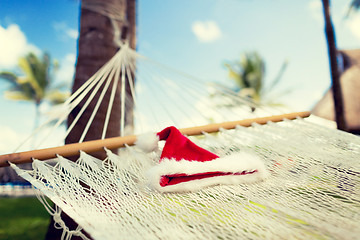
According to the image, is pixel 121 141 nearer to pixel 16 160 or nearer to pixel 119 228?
pixel 16 160

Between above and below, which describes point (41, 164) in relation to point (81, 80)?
below

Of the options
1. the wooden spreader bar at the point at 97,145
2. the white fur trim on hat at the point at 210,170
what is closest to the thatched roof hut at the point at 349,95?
the wooden spreader bar at the point at 97,145

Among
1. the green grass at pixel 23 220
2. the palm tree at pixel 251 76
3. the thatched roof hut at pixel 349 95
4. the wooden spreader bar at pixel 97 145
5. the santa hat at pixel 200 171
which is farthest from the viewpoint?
the palm tree at pixel 251 76

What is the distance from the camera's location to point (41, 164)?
657 mm

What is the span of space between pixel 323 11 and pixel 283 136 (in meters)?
3.00

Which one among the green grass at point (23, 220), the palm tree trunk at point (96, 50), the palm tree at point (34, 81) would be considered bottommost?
the green grass at point (23, 220)

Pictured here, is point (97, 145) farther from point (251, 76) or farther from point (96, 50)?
point (251, 76)

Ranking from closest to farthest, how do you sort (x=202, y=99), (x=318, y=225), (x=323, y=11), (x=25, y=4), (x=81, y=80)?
1. (x=318, y=225)
2. (x=81, y=80)
3. (x=202, y=99)
4. (x=323, y=11)
5. (x=25, y=4)

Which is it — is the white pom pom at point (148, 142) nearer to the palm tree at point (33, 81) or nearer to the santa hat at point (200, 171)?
the santa hat at point (200, 171)

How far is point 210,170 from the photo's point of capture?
23.5 inches

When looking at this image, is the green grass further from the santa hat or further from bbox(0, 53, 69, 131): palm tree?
bbox(0, 53, 69, 131): palm tree

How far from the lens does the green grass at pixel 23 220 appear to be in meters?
2.08

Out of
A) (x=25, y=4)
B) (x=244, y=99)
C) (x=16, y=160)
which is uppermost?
(x=25, y=4)

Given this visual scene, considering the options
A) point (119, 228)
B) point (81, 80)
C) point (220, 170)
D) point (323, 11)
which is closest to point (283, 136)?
point (220, 170)
